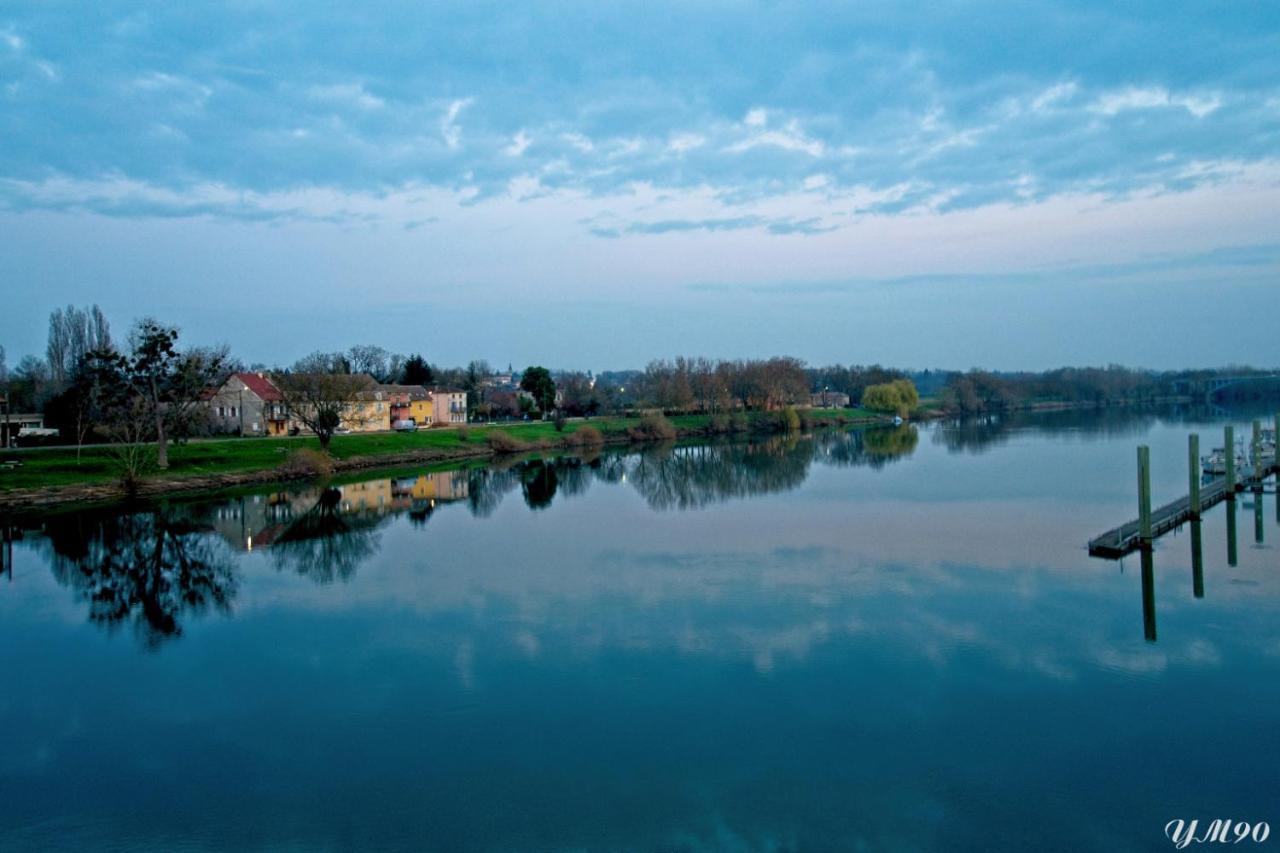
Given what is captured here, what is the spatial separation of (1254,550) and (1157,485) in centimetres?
893

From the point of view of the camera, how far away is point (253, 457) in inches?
1296

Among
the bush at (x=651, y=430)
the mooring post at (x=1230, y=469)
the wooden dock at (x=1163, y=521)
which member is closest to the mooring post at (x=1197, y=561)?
the wooden dock at (x=1163, y=521)

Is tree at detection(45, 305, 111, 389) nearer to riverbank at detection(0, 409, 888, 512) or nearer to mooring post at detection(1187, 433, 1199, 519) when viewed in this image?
riverbank at detection(0, 409, 888, 512)

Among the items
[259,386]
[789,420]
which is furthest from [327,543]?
[789,420]

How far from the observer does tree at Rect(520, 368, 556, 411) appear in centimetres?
6538

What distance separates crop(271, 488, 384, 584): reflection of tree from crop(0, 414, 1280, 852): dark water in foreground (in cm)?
14

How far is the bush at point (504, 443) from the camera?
44.7 m

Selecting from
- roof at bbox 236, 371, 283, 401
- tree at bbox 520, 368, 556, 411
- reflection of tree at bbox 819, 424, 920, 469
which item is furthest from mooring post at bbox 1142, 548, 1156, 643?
tree at bbox 520, 368, 556, 411

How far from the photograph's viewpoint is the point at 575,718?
27.7ft

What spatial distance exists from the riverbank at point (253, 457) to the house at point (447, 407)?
7.32m

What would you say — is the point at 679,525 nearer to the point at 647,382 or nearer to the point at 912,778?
the point at 912,778

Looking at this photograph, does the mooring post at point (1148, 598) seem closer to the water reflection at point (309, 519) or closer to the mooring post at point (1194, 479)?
the mooring post at point (1194, 479)

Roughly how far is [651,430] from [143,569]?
38606 millimetres

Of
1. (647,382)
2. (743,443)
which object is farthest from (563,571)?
(647,382)
